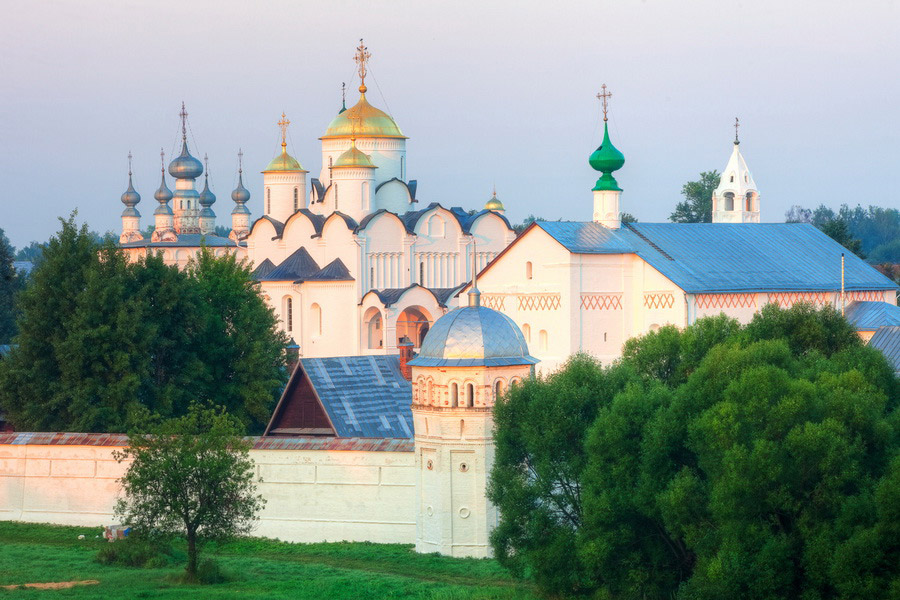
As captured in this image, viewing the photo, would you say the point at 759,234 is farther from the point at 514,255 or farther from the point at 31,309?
the point at 31,309

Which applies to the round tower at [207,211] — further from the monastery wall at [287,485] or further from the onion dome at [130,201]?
the monastery wall at [287,485]

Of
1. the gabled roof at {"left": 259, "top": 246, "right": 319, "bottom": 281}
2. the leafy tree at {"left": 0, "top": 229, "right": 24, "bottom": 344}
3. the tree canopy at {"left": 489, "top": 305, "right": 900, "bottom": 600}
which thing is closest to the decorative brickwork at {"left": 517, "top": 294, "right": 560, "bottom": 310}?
the gabled roof at {"left": 259, "top": 246, "right": 319, "bottom": 281}

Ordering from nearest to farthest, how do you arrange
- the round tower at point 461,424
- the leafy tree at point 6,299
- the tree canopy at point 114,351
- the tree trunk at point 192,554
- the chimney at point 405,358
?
1. the tree trunk at point 192,554
2. the round tower at point 461,424
3. the chimney at point 405,358
4. the tree canopy at point 114,351
5. the leafy tree at point 6,299

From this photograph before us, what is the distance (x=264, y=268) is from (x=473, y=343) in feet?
87.9

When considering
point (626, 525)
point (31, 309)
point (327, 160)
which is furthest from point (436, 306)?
point (626, 525)

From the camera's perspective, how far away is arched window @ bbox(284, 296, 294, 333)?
4516 cm

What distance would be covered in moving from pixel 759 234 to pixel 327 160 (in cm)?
1423

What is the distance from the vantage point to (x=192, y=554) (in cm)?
1942

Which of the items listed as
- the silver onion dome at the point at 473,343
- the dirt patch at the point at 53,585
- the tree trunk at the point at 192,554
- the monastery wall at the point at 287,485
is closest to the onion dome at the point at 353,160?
the monastery wall at the point at 287,485

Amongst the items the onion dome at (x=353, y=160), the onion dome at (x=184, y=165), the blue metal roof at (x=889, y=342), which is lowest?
the blue metal roof at (x=889, y=342)

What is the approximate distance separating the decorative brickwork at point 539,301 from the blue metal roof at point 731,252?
1.15 meters

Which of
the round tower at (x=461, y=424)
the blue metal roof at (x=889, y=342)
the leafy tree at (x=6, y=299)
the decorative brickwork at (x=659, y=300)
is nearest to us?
the round tower at (x=461, y=424)

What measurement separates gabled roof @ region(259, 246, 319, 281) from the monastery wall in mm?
21903

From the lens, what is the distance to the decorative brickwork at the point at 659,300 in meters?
34.9
